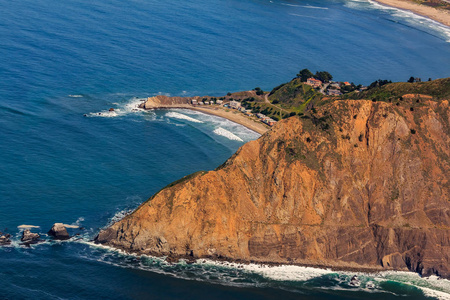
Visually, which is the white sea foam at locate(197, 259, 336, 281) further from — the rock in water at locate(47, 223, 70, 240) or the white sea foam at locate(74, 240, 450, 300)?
the rock in water at locate(47, 223, 70, 240)

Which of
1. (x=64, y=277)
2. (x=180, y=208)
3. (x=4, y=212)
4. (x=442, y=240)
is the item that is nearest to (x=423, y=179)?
(x=442, y=240)

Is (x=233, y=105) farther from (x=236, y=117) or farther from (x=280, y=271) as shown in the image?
(x=280, y=271)

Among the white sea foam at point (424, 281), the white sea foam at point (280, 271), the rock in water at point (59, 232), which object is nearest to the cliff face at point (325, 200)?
the white sea foam at point (424, 281)

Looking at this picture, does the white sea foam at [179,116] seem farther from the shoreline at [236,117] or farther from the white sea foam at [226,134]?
the white sea foam at [226,134]

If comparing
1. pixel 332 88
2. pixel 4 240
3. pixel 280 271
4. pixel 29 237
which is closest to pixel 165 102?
pixel 332 88

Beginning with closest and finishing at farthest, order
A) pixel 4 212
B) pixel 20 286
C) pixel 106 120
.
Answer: pixel 20 286, pixel 4 212, pixel 106 120

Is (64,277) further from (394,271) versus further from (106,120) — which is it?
(106,120)

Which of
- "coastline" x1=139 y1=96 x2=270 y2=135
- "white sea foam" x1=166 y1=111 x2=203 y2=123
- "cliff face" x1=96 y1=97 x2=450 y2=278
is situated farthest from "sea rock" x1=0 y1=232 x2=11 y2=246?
"coastline" x1=139 y1=96 x2=270 y2=135
